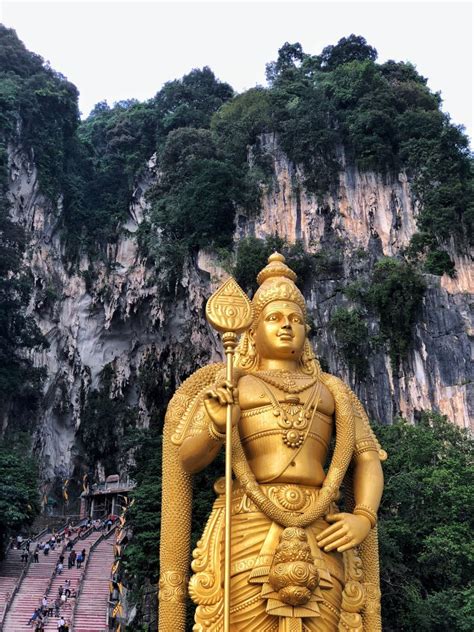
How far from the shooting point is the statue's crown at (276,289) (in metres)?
5.30

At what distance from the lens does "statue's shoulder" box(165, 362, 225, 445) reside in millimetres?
4922

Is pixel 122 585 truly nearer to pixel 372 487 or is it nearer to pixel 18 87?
pixel 372 487

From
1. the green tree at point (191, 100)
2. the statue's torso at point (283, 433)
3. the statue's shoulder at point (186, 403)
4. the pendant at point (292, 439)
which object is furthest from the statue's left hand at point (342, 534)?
the green tree at point (191, 100)

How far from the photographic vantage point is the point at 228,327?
14.7ft

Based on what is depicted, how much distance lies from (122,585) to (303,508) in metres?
8.35

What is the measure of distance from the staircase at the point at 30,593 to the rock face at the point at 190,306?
8.04 meters

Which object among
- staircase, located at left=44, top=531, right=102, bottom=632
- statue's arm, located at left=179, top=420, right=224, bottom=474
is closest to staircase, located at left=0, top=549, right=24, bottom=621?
staircase, located at left=44, top=531, right=102, bottom=632

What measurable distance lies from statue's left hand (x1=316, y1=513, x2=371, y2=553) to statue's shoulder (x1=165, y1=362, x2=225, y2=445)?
1130 mm

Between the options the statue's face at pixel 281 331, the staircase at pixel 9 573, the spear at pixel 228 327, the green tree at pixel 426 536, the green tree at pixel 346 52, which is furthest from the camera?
the green tree at pixel 346 52

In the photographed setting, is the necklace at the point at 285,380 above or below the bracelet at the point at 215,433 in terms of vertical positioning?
above

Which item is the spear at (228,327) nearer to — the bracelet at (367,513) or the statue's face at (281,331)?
the statue's face at (281,331)

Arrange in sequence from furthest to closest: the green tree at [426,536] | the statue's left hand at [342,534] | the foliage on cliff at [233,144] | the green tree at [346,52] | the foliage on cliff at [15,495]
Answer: the green tree at [346,52]
the foliage on cliff at [233,144]
the foliage on cliff at [15,495]
the green tree at [426,536]
the statue's left hand at [342,534]

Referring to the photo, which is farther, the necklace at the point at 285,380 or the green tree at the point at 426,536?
the green tree at the point at 426,536

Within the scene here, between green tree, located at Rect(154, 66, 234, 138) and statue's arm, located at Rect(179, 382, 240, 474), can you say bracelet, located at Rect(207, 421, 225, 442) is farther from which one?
green tree, located at Rect(154, 66, 234, 138)
